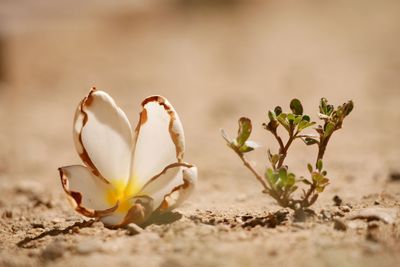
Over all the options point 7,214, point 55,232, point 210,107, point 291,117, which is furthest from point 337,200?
point 210,107

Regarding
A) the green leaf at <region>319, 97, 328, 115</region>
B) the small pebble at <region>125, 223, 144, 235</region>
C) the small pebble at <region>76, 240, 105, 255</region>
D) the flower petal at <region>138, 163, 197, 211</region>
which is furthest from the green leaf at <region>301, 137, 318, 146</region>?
the small pebble at <region>76, 240, 105, 255</region>

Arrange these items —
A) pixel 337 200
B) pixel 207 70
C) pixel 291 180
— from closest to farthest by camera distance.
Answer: pixel 291 180 → pixel 337 200 → pixel 207 70

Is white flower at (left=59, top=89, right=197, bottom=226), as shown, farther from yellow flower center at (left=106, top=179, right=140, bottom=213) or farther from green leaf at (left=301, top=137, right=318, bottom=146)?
green leaf at (left=301, top=137, right=318, bottom=146)

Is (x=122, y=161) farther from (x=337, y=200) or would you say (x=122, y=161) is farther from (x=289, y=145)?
(x=337, y=200)

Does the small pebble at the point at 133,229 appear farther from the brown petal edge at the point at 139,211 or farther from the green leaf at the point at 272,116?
the green leaf at the point at 272,116

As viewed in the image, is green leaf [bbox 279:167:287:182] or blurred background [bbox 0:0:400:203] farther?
blurred background [bbox 0:0:400:203]

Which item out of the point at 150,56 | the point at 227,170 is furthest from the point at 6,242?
the point at 150,56

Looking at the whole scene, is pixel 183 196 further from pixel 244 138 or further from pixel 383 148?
pixel 383 148

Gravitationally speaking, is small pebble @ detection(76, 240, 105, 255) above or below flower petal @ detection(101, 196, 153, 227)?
below
